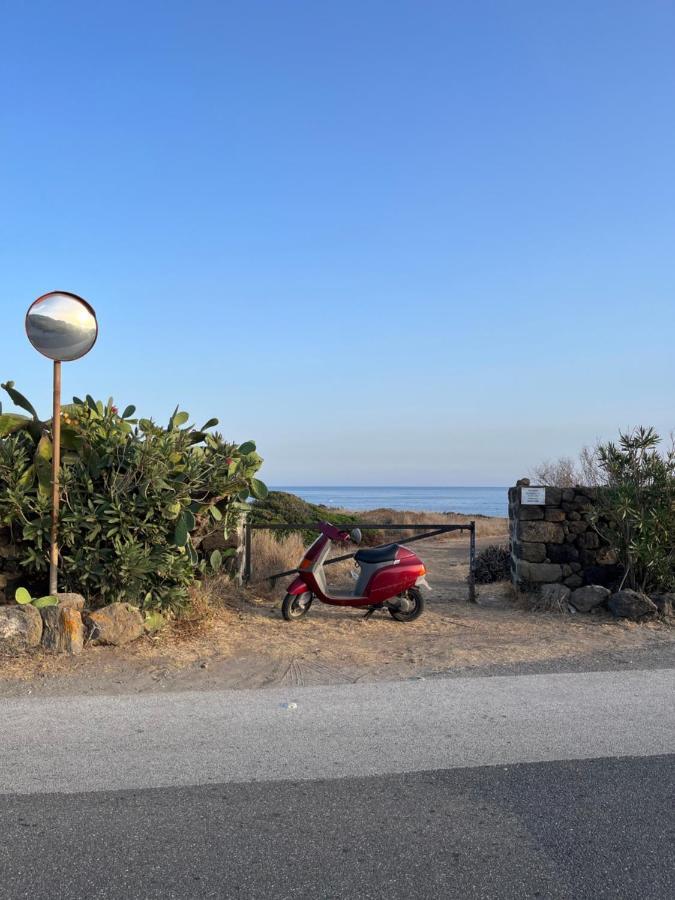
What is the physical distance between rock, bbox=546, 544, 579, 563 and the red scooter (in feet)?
7.67

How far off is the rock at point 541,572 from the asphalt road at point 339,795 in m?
4.54

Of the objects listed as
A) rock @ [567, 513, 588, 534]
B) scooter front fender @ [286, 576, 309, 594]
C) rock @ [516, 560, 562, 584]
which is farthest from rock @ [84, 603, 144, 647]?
rock @ [567, 513, 588, 534]

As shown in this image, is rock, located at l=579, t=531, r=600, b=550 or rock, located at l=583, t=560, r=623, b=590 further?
rock, located at l=579, t=531, r=600, b=550

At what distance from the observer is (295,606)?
8766mm

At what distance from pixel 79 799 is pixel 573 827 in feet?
7.79

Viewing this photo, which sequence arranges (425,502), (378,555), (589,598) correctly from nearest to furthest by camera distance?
(378,555) < (589,598) < (425,502)

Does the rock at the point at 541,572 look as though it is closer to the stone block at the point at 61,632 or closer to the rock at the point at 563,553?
the rock at the point at 563,553

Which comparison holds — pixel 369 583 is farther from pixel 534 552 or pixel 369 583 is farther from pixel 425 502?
pixel 425 502

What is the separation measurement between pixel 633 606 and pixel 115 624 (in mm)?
5898

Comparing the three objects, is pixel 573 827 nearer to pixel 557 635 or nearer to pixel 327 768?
pixel 327 768

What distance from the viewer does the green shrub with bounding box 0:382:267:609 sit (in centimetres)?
734

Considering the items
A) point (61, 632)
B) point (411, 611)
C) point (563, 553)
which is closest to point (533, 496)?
point (563, 553)

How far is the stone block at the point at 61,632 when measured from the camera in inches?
258

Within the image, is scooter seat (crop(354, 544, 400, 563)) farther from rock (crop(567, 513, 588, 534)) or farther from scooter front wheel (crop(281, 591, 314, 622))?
rock (crop(567, 513, 588, 534))
